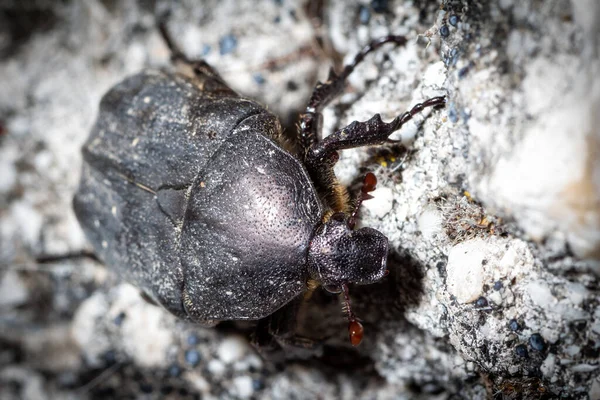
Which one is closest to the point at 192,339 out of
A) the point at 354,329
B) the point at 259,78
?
the point at 354,329

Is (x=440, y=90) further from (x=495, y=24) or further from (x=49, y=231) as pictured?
(x=49, y=231)

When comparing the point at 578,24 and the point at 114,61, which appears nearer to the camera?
the point at 578,24

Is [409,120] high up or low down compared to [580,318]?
up

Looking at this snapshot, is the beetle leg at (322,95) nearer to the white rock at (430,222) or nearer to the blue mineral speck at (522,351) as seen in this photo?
the white rock at (430,222)

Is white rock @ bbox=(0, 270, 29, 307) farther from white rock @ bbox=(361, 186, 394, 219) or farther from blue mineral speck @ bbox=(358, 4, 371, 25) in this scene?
blue mineral speck @ bbox=(358, 4, 371, 25)

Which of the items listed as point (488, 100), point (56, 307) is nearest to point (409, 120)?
point (488, 100)

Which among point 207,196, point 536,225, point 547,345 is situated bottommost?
point 207,196
